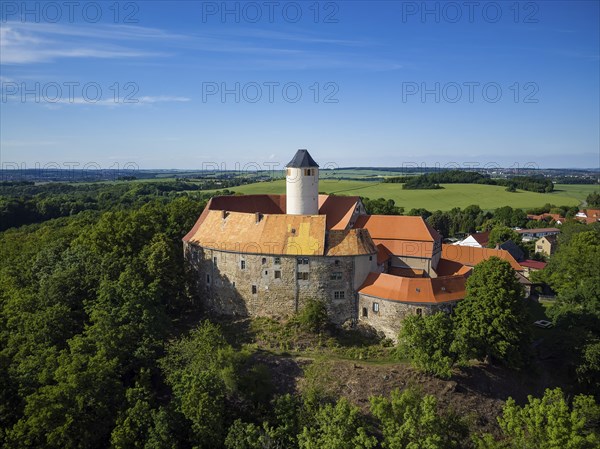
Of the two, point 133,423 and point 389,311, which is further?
point 389,311

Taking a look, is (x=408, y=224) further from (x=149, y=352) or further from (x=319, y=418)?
(x=149, y=352)

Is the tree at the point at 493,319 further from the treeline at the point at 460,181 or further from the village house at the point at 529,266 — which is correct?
the treeline at the point at 460,181

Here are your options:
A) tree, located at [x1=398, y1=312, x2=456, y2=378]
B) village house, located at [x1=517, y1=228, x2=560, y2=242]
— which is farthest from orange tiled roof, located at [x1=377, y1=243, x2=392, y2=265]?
village house, located at [x1=517, y1=228, x2=560, y2=242]

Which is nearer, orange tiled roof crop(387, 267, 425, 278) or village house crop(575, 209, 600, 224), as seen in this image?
orange tiled roof crop(387, 267, 425, 278)

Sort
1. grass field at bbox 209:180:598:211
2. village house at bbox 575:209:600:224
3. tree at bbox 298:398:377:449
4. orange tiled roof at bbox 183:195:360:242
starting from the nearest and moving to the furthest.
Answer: tree at bbox 298:398:377:449 → orange tiled roof at bbox 183:195:360:242 → village house at bbox 575:209:600:224 → grass field at bbox 209:180:598:211

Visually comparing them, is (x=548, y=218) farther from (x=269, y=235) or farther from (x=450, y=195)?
(x=269, y=235)

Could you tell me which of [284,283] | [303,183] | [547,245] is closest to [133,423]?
[284,283]

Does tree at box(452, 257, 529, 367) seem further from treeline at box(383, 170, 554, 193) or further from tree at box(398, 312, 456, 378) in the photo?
treeline at box(383, 170, 554, 193)
